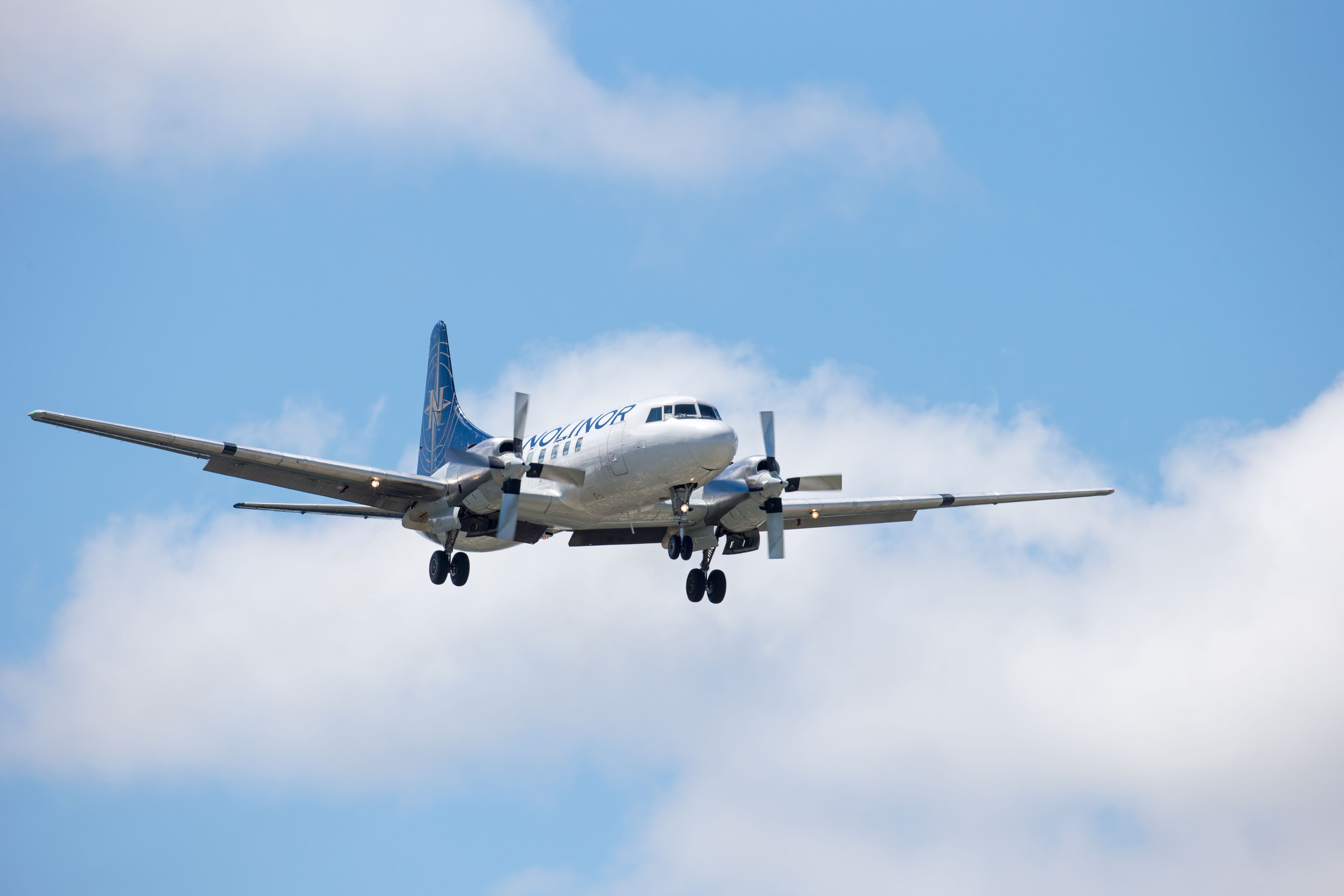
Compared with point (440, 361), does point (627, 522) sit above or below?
below

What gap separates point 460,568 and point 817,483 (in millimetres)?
9403

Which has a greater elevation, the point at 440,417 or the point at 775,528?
the point at 440,417

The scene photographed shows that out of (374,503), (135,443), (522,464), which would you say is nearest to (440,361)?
(374,503)

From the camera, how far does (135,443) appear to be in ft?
91.6

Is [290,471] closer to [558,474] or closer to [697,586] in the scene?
[558,474]

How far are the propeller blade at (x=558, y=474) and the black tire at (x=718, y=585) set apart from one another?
502 cm

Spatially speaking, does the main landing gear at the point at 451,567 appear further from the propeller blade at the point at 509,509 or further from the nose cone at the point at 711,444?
the nose cone at the point at 711,444

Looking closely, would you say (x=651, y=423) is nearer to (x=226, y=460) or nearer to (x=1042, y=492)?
(x=226, y=460)

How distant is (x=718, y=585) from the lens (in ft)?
111

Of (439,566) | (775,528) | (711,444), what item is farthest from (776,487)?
(439,566)

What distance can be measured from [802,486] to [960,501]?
23.6 ft

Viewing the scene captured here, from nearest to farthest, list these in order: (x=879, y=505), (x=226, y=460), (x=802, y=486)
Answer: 1. (x=226, y=460)
2. (x=802, y=486)
3. (x=879, y=505)

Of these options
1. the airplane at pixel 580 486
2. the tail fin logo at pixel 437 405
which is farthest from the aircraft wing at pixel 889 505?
the tail fin logo at pixel 437 405

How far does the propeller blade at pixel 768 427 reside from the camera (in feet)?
110
